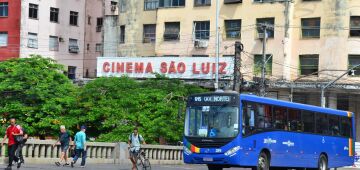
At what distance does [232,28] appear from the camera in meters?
61.2

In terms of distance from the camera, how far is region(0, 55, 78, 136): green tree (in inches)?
1887

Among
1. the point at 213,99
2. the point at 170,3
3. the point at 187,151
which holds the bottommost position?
the point at 187,151

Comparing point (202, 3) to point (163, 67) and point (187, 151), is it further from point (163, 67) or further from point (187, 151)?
point (187, 151)

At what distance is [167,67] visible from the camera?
59.8m

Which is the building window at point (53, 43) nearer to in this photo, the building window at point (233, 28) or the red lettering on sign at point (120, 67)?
the red lettering on sign at point (120, 67)

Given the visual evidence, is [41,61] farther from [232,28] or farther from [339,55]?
[339,55]

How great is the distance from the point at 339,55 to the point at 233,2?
35.5 feet

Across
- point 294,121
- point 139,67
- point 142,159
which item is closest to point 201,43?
point 139,67

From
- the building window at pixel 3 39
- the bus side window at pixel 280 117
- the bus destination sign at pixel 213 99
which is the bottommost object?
the bus side window at pixel 280 117

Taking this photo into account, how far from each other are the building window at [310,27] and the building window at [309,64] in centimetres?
181

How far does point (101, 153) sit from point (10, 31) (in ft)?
131

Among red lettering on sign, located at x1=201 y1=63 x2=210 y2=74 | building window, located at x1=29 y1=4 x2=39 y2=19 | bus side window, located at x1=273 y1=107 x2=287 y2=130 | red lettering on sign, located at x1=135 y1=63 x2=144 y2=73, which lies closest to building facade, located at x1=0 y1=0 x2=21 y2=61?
building window, located at x1=29 y1=4 x2=39 y2=19

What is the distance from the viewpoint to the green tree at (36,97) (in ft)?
157

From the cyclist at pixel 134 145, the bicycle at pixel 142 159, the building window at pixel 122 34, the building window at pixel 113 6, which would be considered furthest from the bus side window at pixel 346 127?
the building window at pixel 113 6
